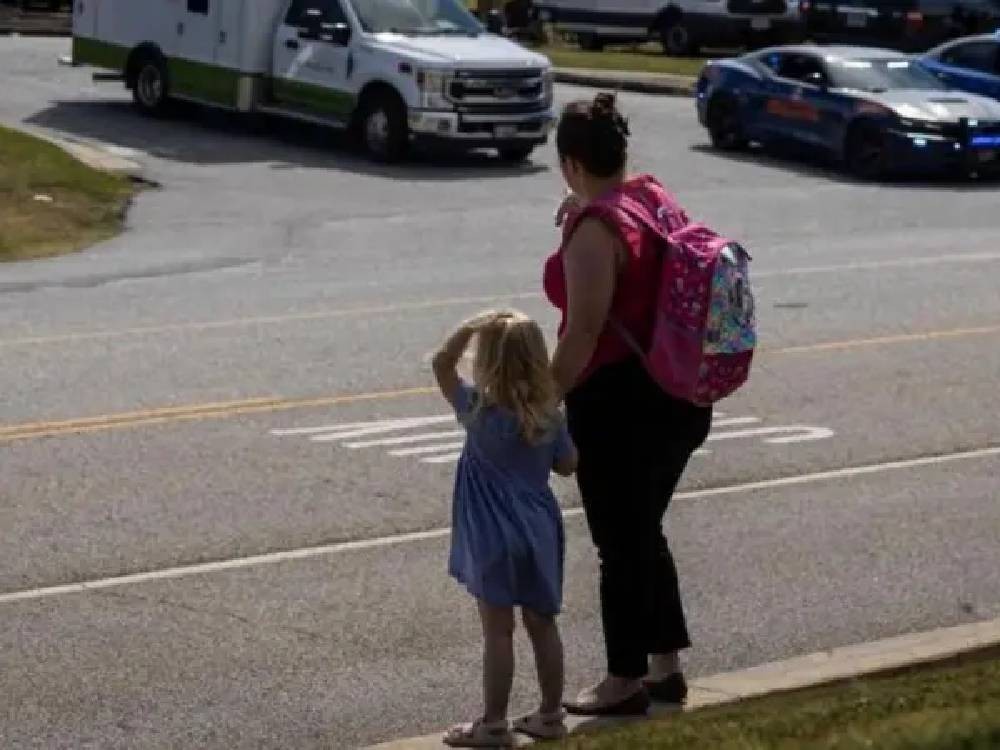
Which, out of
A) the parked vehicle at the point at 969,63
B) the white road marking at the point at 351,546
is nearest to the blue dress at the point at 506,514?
the white road marking at the point at 351,546

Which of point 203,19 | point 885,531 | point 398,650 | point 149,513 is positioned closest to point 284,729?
point 398,650

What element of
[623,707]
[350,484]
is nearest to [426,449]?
[350,484]

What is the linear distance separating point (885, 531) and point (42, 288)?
9.39 meters

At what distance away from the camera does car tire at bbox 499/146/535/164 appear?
30.0 metres

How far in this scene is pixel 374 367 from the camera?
574 inches

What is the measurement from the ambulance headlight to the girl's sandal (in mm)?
21654

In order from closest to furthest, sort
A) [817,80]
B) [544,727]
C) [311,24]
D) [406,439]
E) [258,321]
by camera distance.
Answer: [544,727] → [406,439] → [258,321] → [311,24] → [817,80]

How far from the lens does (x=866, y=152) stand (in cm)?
2934

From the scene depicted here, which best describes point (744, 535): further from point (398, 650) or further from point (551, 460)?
point (551, 460)

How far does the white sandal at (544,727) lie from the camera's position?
7344 mm

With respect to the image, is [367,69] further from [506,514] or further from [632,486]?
[506,514]

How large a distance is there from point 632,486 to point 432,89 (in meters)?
21.4

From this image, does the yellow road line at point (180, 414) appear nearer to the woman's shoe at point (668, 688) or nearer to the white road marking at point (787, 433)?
the white road marking at point (787, 433)

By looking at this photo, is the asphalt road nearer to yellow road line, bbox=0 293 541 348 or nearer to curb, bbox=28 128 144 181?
yellow road line, bbox=0 293 541 348
